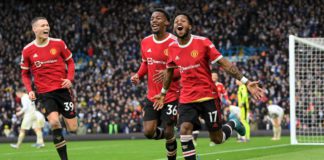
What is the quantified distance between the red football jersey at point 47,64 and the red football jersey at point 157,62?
1.59 metres

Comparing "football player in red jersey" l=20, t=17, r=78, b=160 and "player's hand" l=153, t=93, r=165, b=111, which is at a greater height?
"football player in red jersey" l=20, t=17, r=78, b=160

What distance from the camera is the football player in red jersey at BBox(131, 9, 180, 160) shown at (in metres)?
12.2

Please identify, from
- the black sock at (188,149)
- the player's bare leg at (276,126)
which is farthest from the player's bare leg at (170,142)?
the player's bare leg at (276,126)

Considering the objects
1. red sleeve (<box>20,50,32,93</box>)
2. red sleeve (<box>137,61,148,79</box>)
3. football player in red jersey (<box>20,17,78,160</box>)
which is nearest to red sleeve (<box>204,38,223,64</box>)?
red sleeve (<box>137,61,148,79</box>)

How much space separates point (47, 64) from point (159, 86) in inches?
85.2

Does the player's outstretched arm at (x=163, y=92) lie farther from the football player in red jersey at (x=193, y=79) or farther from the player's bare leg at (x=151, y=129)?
the player's bare leg at (x=151, y=129)

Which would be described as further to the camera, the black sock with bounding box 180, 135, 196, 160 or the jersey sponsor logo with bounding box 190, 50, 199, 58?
the jersey sponsor logo with bounding box 190, 50, 199, 58

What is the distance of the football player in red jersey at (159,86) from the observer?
12.2 m

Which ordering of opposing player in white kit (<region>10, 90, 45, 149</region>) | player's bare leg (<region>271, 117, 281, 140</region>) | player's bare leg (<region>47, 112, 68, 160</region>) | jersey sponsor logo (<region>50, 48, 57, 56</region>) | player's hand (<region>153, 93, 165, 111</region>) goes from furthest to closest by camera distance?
player's bare leg (<region>271, 117, 281, 140</region>) < opposing player in white kit (<region>10, 90, 45, 149</region>) < jersey sponsor logo (<region>50, 48, 57, 56</region>) < player's bare leg (<region>47, 112, 68, 160</region>) < player's hand (<region>153, 93, 165, 111</region>)

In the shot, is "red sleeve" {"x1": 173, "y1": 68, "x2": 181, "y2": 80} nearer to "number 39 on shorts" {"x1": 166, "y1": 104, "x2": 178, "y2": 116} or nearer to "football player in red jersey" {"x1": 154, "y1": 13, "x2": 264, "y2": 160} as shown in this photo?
"number 39 on shorts" {"x1": 166, "y1": 104, "x2": 178, "y2": 116}

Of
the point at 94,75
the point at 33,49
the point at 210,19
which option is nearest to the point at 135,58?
the point at 94,75

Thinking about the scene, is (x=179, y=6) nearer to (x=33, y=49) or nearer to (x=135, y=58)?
(x=135, y=58)

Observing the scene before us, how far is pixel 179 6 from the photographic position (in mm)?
46656

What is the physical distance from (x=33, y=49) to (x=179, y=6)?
34.0 metres
